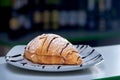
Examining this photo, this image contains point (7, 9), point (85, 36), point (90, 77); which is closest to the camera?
point (90, 77)

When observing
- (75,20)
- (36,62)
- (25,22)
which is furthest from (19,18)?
(36,62)

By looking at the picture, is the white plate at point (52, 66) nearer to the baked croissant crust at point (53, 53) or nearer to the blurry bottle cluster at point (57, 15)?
the baked croissant crust at point (53, 53)

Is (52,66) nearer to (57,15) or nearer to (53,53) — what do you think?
(53,53)

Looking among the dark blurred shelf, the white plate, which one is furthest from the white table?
the dark blurred shelf

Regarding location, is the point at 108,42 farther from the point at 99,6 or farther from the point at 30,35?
the point at 30,35

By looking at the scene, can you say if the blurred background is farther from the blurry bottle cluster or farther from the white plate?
the white plate

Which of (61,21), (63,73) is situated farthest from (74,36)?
(63,73)
